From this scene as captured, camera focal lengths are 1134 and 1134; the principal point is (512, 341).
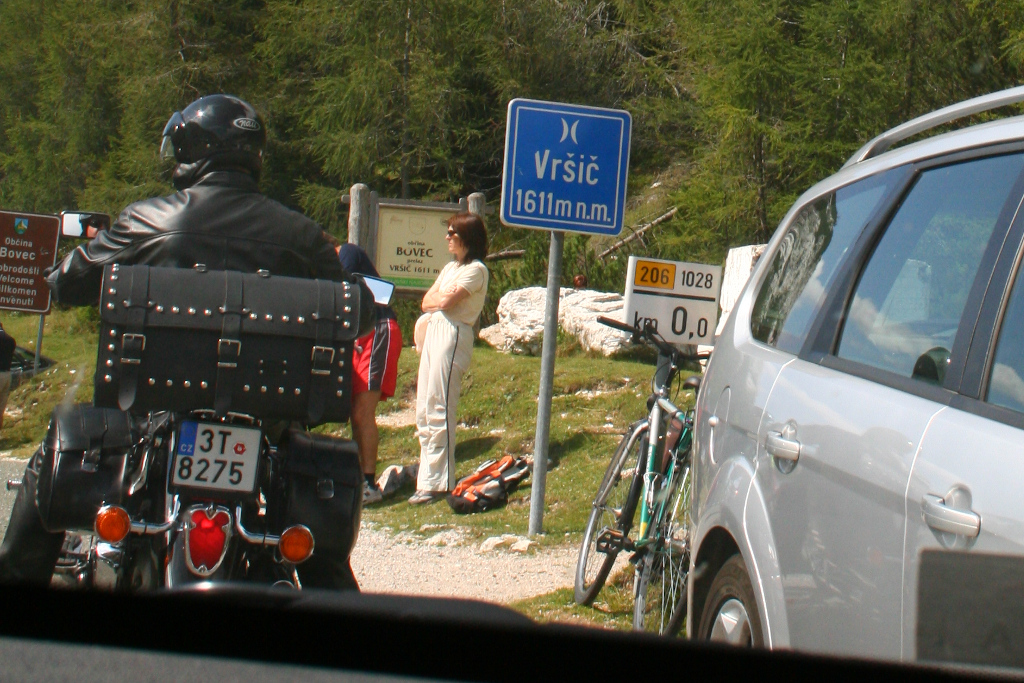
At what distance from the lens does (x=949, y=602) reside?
1962 mm

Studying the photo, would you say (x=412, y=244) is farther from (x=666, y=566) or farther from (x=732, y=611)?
(x=732, y=611)

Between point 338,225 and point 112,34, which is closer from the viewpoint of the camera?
point 338,225

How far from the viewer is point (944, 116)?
2.90 meters

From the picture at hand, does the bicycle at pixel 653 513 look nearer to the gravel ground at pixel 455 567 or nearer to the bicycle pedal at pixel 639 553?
the bicycle pedal at pixel 639 553

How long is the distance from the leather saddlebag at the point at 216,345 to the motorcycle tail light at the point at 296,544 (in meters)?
0.33

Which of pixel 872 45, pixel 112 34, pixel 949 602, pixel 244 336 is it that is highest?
pixel 112 34

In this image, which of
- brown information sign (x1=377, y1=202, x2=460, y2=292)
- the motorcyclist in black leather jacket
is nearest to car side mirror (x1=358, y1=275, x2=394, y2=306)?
the motorcyclist in black leather jacket

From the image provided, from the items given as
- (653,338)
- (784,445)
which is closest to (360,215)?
(653,338)

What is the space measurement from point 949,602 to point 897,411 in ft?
1.59

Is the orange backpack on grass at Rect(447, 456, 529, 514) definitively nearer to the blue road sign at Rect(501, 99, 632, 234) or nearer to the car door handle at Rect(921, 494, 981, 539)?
the blue road sign at Rect(501, 99, 632, 234)

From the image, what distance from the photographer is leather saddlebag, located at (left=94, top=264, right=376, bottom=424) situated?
10.7 ft

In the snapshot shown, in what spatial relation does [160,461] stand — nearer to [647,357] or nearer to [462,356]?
[462,356]

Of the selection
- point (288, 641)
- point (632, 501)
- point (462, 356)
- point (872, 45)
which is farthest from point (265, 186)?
point (288, 641)

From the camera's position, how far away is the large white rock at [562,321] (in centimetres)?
1305
